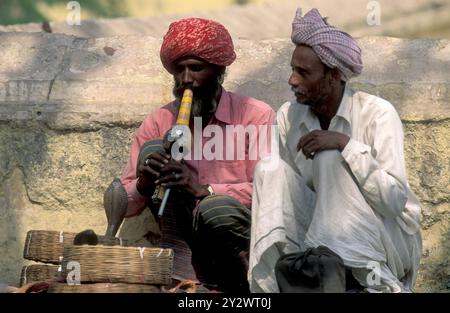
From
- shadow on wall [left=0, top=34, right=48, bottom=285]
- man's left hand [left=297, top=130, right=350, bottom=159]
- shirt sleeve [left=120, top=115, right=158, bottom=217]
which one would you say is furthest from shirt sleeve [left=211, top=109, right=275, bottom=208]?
shadow on wall [left=0, top=34, right=48, bottom=285]

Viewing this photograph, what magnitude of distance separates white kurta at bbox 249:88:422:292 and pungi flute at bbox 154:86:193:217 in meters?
0.48

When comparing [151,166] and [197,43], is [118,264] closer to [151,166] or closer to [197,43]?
[151,166]

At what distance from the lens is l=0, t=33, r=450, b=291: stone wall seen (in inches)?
276

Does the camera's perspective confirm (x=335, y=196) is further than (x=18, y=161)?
No

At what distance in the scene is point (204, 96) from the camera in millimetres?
6758

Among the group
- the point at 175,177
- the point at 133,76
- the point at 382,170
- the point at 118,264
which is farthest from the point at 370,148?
the point at 133,76

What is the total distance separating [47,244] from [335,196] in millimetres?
1469

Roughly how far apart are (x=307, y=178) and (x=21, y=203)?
1.73 metres

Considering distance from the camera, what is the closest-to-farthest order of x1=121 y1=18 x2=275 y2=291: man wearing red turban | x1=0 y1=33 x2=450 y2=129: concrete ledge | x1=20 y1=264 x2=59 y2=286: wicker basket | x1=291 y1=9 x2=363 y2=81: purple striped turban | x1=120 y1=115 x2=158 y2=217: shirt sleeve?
x1=291 y1=9 x2=363 y2=81: purple striped turban → x1=121 y1=18 x2=275 y2=291: man wearing red turban → x1=20 y1=264 x2=59 y2=286: wicker basket → x1=120 y1=115 x2=158 y2=217: shirt sleeve → x1=0 y1=33 x2=450 y2=129: concrete ledge

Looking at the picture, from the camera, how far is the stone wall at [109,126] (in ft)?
23.0

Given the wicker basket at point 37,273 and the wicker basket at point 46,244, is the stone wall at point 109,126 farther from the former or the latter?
the wicker basket at point 46,244

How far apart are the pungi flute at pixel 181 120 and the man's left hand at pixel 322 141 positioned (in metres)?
0.71

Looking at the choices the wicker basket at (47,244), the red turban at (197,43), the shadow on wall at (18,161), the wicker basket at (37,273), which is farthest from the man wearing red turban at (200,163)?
the shadow on wall at (18,161)

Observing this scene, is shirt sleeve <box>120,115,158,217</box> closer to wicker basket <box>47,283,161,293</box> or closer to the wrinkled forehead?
wicker basket <box>47,283,161,293</box>
